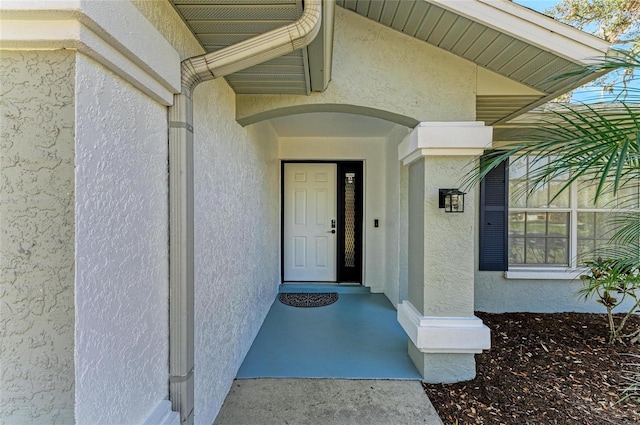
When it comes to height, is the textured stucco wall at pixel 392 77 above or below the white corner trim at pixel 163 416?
above

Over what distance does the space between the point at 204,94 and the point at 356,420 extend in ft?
8.45

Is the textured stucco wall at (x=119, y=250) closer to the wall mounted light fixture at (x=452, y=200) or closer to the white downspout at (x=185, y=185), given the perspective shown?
the white downspout at (x=185, y=185)

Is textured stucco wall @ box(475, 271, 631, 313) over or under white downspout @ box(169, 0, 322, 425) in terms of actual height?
under

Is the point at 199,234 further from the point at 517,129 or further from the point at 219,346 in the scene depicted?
the point at 517,129

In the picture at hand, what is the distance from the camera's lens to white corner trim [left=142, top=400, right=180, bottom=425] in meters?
1.33

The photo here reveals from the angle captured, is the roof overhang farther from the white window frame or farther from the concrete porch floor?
the white window frame

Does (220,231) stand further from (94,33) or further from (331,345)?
(331,345)

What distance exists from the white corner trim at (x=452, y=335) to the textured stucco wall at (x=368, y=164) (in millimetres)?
2640

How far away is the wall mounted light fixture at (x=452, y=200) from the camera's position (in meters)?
2.50

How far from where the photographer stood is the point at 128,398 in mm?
1179

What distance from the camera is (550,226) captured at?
A: 441 cm

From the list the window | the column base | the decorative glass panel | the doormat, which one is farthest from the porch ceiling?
the doormat

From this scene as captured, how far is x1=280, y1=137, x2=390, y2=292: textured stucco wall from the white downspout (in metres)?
3.66

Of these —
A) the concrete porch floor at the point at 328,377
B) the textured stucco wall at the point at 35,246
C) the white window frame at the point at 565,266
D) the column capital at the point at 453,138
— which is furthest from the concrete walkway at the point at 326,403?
the white window frame at the point at 565,266
